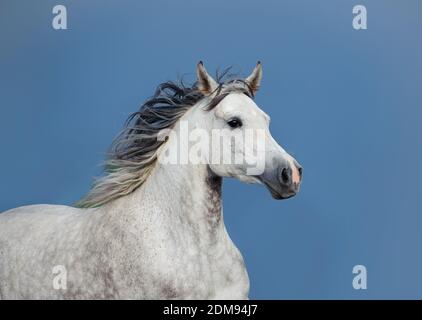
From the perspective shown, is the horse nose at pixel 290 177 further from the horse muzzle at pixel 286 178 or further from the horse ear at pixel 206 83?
the horse ear at pixel 206 83

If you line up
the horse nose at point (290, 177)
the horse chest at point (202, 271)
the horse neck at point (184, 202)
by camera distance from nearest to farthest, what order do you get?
the horse nose at point (290, 177), the horse chest at point (202, 271), the horse neck at point (184, 202)

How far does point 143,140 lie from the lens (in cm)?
376

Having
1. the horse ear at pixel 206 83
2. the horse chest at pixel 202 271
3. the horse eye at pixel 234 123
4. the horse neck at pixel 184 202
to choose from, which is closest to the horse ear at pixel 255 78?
the horse ear at pixel 206 83

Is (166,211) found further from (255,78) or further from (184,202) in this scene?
(255,78)

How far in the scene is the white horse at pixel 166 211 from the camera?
3404 millimetres

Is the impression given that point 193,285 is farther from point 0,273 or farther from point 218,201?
point 0,273

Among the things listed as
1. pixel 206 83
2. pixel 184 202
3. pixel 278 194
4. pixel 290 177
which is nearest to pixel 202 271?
pixel 184 202

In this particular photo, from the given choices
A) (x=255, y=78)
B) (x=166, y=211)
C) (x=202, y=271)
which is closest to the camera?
(x=202, y=271)

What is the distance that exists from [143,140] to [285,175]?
2.81 feet

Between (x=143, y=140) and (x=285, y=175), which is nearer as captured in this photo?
(x=285, y=175)

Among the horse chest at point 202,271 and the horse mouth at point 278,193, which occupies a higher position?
the horse mouth at point 278,193
